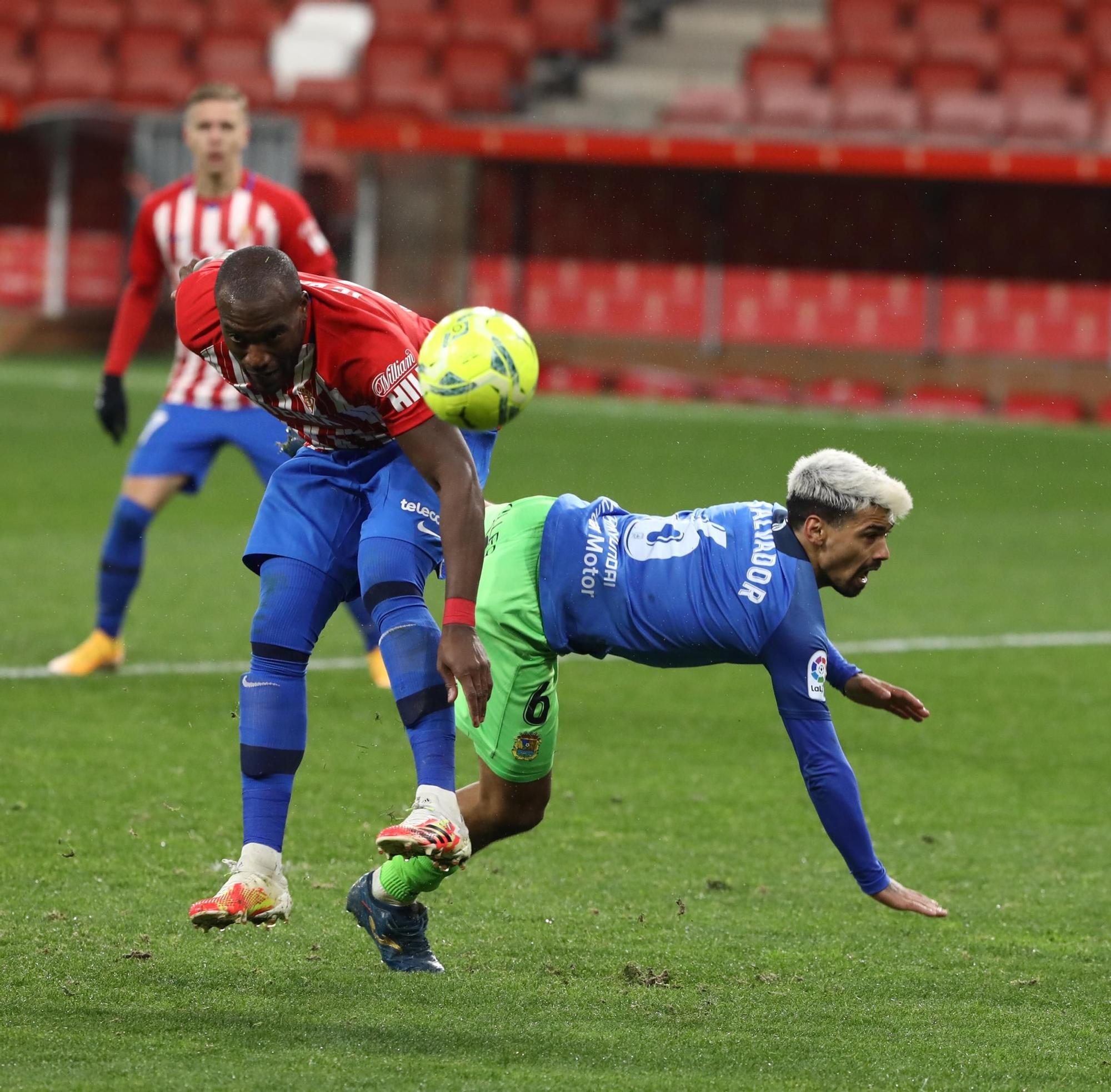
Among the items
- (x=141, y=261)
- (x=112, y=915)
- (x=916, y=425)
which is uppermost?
(x=141, y=261)

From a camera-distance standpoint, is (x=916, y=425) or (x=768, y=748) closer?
(x=768, y=748)

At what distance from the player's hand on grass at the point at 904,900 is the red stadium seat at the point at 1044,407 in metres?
15.9

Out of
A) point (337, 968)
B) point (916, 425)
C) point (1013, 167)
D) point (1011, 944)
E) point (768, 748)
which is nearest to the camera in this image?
point (337, 968)

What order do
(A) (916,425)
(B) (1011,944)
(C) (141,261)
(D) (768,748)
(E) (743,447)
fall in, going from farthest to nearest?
(A) (916,425), (E) (743,447), (C) (141,261), (D) (768,748), (B) (1011,944)

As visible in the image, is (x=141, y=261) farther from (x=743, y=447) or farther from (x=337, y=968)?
(x=743, y=447)

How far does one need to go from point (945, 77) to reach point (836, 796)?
68.9 feet

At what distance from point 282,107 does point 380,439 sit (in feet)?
64.4

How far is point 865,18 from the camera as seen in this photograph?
80.6 feet

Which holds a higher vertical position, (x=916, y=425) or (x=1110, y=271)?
(x=1110, y=271)

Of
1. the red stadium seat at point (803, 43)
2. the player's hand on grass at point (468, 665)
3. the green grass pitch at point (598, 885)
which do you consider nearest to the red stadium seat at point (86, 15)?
the red stadium seat at point (803, 43)

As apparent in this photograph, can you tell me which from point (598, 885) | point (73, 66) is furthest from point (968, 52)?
point (598, 885)

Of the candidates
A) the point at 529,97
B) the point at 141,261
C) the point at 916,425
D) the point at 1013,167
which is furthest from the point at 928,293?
the point at 141,261

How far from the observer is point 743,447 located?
1623 cm

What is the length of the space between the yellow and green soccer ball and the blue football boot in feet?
3.80
